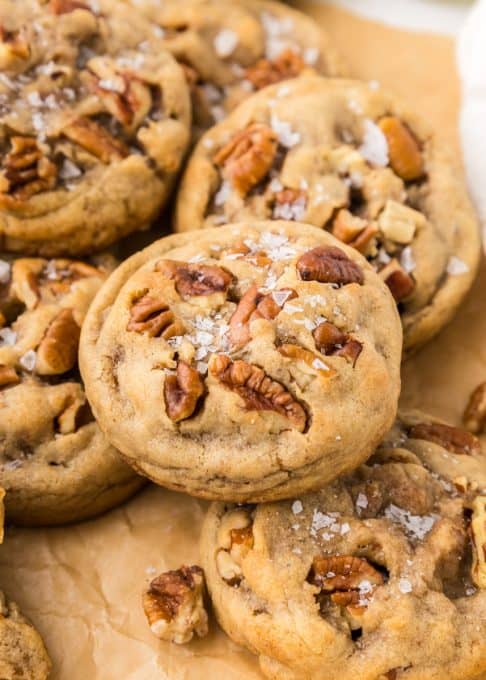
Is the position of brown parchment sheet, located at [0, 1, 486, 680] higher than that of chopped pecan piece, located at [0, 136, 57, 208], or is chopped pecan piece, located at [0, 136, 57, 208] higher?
chopped pecan piece, located at [0, 136, 57, 208]

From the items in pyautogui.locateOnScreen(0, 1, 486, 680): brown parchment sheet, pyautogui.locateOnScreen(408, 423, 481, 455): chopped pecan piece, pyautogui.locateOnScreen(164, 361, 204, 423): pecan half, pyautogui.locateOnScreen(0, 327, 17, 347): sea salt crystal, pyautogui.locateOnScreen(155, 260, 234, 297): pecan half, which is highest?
pyautogui.locateOnScreen(155, 260, 234, 297): pecan half

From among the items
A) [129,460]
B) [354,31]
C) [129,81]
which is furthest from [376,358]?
[354,31]

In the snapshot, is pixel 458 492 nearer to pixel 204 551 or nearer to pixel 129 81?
pixel 204 551

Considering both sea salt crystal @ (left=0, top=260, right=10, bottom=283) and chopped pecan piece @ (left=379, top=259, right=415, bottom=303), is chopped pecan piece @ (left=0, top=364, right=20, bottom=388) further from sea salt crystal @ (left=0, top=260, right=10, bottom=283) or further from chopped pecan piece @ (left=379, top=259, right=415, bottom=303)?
chopped pecan piece @ (left=379, top=259, right=415, bottom=303)

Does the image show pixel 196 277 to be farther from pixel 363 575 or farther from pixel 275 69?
pixel 275 69

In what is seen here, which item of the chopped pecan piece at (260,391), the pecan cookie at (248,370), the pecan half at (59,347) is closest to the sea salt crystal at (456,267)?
the pecan cookie at (248,370)

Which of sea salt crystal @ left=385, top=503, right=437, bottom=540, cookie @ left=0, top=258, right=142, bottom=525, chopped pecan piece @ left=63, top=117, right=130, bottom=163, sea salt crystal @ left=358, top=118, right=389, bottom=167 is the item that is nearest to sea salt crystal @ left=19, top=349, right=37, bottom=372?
cookie @ left=0, top=258, right=142, bottom=525

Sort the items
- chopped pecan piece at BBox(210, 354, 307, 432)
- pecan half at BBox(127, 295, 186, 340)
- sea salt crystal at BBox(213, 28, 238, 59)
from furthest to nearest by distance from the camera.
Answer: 1. sea salt crystal at BBox(213, 28, 238, 59)
2. pecan half at BBox(127, 295, 186, 340)
3. chopped pecan piece at BBox(210, 354, 307, 432)
